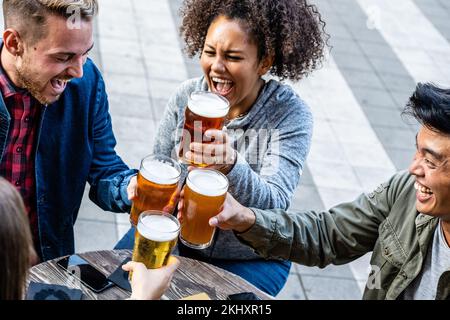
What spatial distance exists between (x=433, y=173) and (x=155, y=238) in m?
1.06

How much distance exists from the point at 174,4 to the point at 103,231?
11.6 feet

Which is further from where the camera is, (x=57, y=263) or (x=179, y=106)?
(x=179, y=106)

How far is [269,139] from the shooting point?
3.05m

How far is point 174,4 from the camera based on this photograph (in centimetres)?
718

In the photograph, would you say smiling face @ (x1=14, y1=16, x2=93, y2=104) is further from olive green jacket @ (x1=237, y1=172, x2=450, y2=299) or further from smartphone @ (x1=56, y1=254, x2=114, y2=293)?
olive green jacket @ (x1=237, y1=172, x2=450, y2=299)

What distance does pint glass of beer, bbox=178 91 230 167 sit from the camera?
8.12ft

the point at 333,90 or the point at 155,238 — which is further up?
the point at 155,238

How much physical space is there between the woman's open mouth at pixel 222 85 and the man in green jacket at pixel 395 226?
59 cm

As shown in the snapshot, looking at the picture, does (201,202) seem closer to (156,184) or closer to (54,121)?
(156,184)

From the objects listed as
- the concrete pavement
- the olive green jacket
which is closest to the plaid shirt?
the olive green jacket

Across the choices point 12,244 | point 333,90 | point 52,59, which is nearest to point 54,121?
point 52,59
